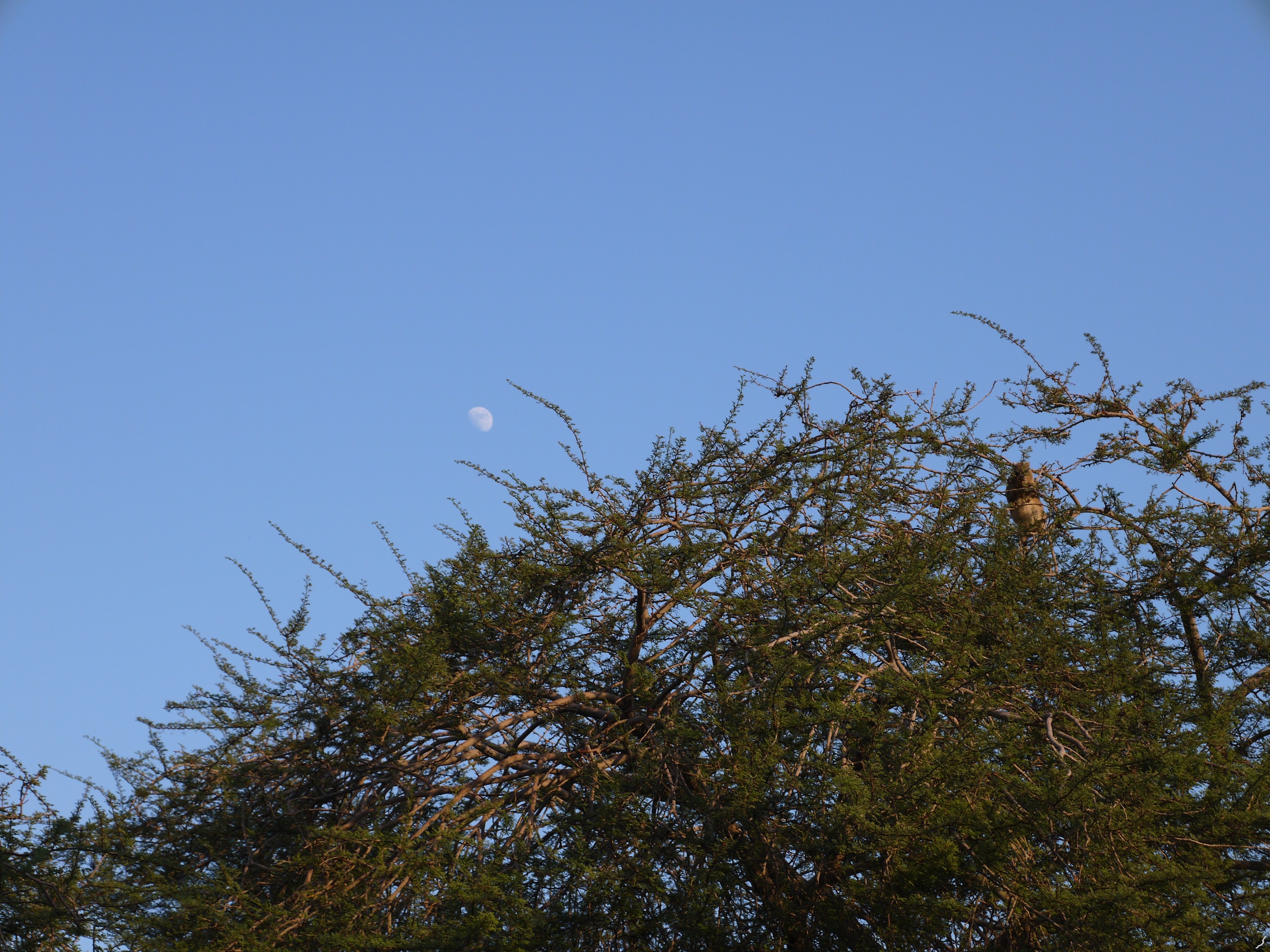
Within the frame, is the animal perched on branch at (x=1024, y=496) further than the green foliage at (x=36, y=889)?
Yes

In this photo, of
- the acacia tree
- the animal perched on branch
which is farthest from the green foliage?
the animal perched on branch

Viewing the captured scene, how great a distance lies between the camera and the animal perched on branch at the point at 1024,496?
291 inches

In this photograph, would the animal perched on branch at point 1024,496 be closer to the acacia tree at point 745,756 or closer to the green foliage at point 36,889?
the acacia tree at point 745,756

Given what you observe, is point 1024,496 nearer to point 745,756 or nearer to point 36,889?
point 745,756

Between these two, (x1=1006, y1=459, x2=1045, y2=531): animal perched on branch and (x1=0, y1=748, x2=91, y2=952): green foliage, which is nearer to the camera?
(x1=0, y1=748, x2=91, y2=952): green foliage

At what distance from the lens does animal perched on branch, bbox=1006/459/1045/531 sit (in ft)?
24.3

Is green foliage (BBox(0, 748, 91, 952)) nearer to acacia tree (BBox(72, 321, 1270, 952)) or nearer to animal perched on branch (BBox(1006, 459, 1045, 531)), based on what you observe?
acacia tree (BBox(72, 321, 1270, 952))

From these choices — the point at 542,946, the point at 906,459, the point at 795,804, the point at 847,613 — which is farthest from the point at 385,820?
the point at 906,459

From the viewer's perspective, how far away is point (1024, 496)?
24.7 feet

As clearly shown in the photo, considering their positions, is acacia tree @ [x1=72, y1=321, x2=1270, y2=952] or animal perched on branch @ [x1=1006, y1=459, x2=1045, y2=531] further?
animal perched on branch @ [x1=1006, y1=459, x2=1045, y2=531]

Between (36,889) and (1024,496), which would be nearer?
(36,889)

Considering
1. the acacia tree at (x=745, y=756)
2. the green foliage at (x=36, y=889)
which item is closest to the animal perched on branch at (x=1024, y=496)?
the acacia tree at (x=745, y=756)

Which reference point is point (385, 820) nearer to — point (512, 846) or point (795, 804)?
point (512, 846)

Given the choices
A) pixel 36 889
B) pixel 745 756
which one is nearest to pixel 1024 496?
pixel 745 756
